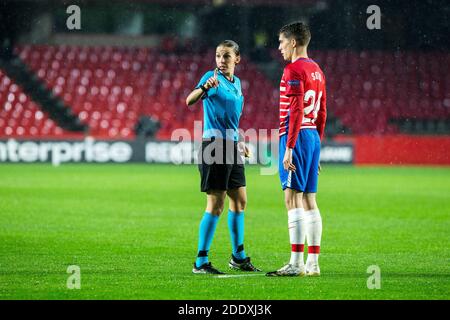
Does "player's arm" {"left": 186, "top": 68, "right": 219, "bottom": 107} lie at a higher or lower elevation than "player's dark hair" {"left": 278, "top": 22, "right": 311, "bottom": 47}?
lower

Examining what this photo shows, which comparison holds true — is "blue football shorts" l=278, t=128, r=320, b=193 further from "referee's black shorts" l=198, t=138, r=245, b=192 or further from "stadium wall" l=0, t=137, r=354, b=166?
"stadium wall" l=0, t=137, r=354, b=166

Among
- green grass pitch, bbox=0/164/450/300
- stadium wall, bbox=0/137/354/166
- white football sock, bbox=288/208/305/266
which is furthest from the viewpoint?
stadium wall, bbox=0/137/354/166

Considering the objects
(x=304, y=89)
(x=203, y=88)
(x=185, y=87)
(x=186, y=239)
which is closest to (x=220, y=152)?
(x=203, y=88)

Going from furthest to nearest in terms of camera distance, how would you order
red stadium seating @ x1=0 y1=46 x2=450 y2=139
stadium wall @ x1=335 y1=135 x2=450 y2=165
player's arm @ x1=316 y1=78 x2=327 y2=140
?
red stadium seating @ x1=0 y1=46 x2=450 y2=139 → stadium wall @ x1=335 y1=135 x2=450 y2=165 → player's arm @ x1=316 y1=78 x2=327 y2=140

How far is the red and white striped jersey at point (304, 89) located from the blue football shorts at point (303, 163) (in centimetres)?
9

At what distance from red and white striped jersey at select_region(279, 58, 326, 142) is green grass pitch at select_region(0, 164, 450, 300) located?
1.47 meters

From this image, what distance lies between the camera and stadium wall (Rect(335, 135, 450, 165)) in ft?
93.6

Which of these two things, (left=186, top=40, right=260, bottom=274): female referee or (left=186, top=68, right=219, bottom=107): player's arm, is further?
(left=186, top=40, right=260, bottom=274): female referee

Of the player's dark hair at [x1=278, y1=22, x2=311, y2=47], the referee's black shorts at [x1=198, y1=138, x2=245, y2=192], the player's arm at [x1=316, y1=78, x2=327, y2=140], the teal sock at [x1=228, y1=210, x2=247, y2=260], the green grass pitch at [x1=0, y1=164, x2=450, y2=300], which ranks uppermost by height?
the player's dark hair at [x1=278, y1=22, x2=311, y2=47]

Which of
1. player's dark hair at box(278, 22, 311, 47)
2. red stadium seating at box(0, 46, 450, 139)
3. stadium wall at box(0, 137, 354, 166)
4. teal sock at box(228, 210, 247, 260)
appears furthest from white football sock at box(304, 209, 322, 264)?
red stadium seating at box(0, 46, 450, 139)

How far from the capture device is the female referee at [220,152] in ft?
28.8

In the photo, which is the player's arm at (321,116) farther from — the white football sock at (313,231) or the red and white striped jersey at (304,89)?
the white football sock at (313,231)

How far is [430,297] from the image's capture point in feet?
24.5

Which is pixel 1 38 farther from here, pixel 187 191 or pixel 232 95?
pixel 232 95
